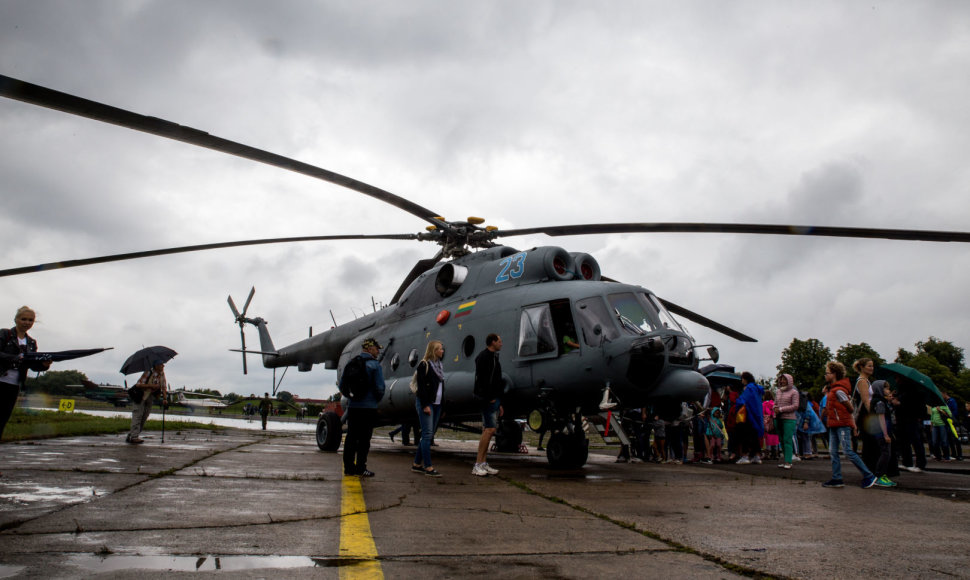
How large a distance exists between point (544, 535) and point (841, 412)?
5461 millimetres

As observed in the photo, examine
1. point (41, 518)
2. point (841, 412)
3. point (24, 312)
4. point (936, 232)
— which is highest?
point (936, 232)

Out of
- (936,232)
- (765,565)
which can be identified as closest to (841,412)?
(936,232)

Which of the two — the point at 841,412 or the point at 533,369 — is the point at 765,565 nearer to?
the point at 841,412

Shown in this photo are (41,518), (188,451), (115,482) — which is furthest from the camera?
(188,451)

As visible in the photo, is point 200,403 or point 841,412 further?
point 200,403

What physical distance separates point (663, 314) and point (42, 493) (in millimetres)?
7609

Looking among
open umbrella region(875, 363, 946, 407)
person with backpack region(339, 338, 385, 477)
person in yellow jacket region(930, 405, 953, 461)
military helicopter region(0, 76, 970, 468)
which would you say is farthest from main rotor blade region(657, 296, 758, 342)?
person in yellow jacket region(930, 405, 953, 461)

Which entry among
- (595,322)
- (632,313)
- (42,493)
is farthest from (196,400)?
(42,493)

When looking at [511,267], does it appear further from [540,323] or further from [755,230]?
[755,230]

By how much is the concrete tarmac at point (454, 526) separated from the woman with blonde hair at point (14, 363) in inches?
29.3

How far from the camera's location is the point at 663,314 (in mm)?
9242

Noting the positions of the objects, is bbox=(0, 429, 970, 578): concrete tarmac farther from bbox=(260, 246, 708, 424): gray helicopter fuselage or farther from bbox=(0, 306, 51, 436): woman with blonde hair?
→ bbox=(260, 246, 708, 424): gray helicopter fuselage

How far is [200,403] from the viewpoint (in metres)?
70.9

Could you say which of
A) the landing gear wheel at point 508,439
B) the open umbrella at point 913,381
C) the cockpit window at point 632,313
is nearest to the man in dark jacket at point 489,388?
the cockpit window at point 632,313
